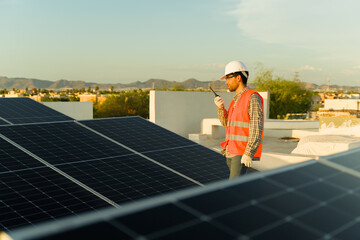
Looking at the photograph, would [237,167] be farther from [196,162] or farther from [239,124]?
[196,162]

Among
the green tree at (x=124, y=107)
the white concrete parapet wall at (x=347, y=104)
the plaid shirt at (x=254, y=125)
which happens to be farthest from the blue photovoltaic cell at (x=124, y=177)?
the white concrete parapet wall at (x=347, y=104)

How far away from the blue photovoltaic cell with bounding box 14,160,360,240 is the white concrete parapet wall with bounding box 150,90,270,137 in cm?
2277

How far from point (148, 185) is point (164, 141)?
108 inches

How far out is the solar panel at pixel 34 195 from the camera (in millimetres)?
4223

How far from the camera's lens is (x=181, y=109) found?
26766 mm

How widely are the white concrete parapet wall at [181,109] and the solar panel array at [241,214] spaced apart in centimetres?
2274

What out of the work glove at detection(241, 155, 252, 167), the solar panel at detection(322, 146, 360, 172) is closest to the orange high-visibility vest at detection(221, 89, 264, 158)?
the work glove at detection(241, 155, 252, 167)

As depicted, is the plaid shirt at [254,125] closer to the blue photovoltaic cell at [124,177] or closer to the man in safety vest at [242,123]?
the man in safety vest at [242,123]

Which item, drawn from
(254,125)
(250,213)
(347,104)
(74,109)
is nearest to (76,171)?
(254,125)

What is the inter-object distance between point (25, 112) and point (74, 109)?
38.7 feet

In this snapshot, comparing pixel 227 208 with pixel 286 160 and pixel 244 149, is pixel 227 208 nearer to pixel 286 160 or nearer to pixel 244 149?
pixel 244 149

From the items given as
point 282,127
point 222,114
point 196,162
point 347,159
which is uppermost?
point 222,114

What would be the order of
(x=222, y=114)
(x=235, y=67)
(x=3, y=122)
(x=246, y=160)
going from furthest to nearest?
(x=3, y=122) → (x=222, y=114) → (x=235, y=67) → (x=246, y=160)

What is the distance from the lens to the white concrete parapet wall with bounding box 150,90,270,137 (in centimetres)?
2527
